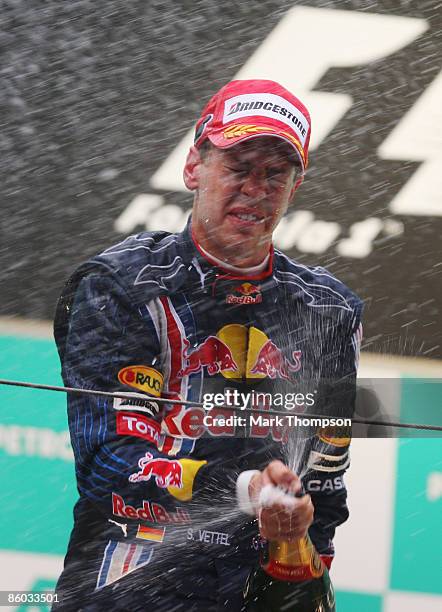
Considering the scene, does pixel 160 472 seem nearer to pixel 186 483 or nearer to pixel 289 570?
pixel 186 483

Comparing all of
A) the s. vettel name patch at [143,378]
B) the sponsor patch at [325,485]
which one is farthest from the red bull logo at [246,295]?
the sponsor patch at [325,485]

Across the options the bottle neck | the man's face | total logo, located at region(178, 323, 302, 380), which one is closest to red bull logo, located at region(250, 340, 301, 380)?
total logo, located at region(178, 323, 302, 380)

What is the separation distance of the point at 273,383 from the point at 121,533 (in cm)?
27

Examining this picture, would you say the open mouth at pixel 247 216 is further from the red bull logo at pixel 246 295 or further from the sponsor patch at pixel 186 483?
the sponsor patch at pixel 186 483

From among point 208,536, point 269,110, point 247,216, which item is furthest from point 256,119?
point 208,536

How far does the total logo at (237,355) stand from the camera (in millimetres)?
1089

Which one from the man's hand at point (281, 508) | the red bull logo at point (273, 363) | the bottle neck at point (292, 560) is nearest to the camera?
the man's hand at point (281, 508)

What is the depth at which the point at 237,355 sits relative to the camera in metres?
1.11

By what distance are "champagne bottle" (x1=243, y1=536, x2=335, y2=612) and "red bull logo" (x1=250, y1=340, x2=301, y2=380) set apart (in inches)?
8.5

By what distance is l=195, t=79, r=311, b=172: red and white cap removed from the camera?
1069 mm

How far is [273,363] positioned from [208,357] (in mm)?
91

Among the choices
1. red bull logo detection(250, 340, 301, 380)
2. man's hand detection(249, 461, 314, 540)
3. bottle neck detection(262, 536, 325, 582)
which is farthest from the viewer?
red bull logo detection(250, 340, 301, 380)

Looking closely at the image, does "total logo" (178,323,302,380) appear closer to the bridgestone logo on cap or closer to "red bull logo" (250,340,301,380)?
"red bull logo" (250,340,301,380)

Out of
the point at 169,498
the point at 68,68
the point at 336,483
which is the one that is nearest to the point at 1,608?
the point at 169,498
